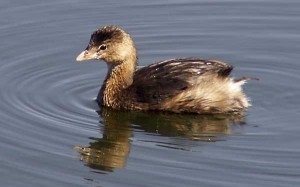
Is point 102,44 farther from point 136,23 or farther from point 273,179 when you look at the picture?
point 273,179

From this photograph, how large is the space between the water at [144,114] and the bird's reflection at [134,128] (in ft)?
0.04

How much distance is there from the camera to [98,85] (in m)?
12.6

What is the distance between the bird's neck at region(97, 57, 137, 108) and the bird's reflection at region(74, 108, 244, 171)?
0.12m

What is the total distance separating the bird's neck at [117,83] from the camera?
474 inches

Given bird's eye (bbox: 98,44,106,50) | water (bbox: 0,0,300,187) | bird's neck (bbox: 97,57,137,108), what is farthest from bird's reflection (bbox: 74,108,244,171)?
bird's eye (bbox: 98,44,106,50)

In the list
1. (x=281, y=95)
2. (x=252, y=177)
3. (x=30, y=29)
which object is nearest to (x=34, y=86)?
(x=30, y=29)

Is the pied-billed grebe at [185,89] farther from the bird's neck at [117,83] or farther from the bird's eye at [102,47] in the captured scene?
the bird's eye at [102,47]

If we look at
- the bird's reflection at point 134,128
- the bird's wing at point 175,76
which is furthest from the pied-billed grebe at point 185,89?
the bird's reflection at point 134,128

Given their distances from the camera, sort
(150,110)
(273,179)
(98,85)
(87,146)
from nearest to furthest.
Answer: (273,179) < (87,146) < (150,110) < (98,85)

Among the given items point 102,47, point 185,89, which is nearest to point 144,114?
point 185,89

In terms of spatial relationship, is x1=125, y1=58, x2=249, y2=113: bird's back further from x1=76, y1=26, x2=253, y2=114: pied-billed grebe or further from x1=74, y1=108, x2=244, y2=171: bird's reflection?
x1=74, y1=108, x2=244, y2=171: bird's reflection

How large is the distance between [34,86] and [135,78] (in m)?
1.20

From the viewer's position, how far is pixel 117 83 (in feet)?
39.8

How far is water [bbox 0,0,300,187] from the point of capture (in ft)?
32.5
